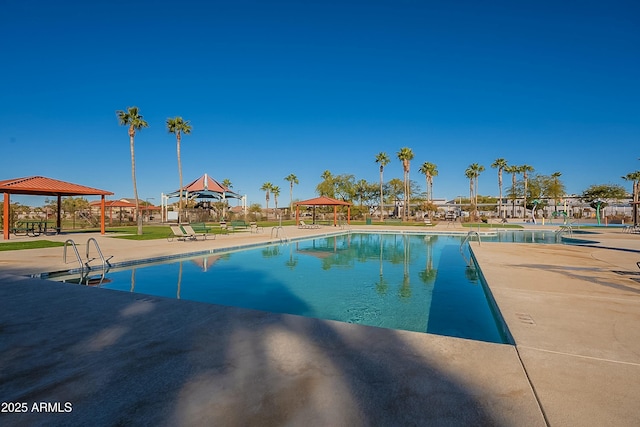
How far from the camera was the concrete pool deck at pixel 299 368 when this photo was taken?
1.90 m

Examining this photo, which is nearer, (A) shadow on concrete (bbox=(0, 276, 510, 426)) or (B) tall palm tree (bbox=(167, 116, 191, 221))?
(A) shadow on concrete (bbox=(0, 276, 510, 426))

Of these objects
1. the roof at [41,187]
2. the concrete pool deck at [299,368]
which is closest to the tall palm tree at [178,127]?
the roof at [41,187]

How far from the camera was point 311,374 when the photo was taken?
235 cm

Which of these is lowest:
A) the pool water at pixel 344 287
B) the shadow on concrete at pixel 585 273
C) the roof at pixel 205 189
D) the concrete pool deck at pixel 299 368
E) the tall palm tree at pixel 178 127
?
the pool water at pixel 344 287

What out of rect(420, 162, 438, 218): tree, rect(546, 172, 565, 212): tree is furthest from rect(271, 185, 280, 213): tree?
rect(546, 172, 565, 212): tree

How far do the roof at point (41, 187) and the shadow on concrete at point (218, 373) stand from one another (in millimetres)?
14825

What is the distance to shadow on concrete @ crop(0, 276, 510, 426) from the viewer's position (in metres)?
1.89

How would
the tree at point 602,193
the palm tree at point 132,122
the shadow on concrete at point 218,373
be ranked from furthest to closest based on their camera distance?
the tree at point 602,193 → the palm tree at point 132,122 → the shadow on concrete at point 218,373

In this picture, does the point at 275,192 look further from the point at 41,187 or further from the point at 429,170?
the point at 41,187

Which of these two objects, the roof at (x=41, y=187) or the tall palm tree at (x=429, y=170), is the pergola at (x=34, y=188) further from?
the tall palm tree at (x=429, y=170)

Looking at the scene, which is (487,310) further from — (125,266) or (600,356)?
(125,266)

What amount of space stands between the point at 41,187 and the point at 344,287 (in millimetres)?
16132

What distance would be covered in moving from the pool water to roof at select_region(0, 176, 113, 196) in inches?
413

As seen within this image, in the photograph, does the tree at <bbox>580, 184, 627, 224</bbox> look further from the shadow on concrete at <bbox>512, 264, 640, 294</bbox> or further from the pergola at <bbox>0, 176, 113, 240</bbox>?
the pergola at <bbox>0, 176, 113, 240</bbox>
